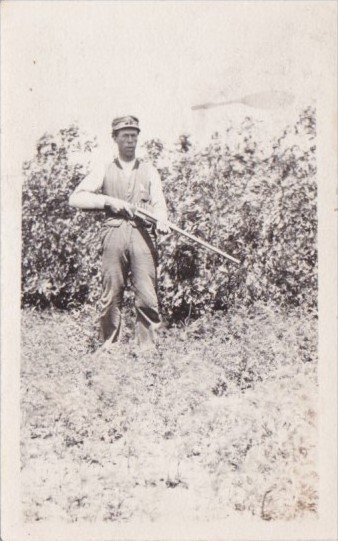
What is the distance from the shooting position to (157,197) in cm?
200

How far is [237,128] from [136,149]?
32 cm

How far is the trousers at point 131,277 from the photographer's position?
1.99 metres

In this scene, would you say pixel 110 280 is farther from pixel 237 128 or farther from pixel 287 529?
pixel 287 529

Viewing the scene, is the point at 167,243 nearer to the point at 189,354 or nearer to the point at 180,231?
the point at 180,231

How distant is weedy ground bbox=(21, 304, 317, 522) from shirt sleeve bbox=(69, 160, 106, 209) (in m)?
0.34

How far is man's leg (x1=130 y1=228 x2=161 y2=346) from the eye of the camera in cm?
199

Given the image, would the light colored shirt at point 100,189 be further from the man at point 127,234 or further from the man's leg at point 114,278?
the man's leg at point 114,278

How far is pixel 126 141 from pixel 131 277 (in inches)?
16.7

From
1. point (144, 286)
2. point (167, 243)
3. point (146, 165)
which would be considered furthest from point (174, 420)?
point (146, 165)

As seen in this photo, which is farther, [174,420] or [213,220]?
[213,220]

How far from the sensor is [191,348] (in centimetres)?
201

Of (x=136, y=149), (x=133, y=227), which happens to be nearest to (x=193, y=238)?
(x=133, y=227)

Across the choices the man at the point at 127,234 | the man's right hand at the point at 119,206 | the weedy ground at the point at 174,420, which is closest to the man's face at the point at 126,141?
the man at the point at 127,234

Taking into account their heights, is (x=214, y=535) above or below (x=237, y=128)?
below
